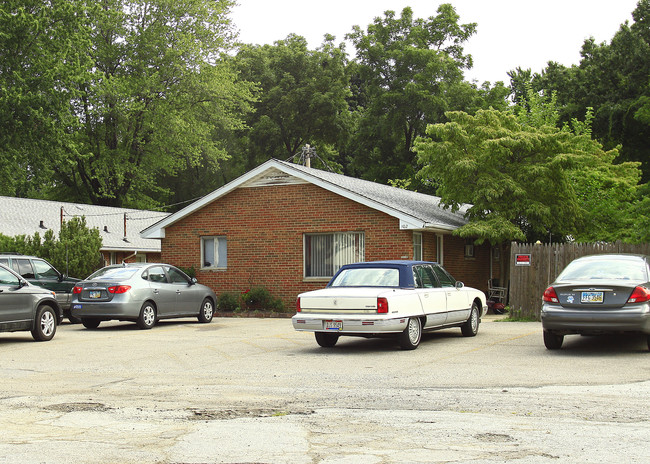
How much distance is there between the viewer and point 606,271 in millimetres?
13516

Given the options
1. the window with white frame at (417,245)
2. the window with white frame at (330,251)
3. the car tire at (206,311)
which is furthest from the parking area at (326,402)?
the window with white frame at (330,251)

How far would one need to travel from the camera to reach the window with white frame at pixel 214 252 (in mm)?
26906

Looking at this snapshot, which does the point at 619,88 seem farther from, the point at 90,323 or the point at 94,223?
the point at 90,323

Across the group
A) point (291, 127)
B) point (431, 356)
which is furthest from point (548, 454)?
point (291, 127)

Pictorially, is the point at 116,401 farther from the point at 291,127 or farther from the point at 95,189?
the point at 291,127

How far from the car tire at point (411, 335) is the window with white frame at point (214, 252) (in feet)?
45.2

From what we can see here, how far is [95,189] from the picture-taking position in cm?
5119

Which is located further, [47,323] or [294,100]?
[294,100]

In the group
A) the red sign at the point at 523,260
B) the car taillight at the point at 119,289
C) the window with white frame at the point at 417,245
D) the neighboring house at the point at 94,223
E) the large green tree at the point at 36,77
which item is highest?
the large green tree at the point at 36,77

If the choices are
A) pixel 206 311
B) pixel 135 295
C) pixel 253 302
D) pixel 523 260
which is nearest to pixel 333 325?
pixel 135 295

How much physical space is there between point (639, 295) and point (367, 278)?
454cm

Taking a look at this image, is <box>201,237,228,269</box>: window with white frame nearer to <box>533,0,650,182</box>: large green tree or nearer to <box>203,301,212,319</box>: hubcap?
<box>203,301,212,319</box>: hubcap

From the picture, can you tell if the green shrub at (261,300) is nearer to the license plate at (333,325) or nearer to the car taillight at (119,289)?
the car taillight at (119,289)

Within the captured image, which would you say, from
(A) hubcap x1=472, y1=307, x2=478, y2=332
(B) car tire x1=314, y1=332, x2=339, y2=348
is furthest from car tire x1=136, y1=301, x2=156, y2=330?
(A) hubcap x1=472, y1=307, x2=478, y2=332
